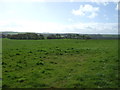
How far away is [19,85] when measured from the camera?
930cm

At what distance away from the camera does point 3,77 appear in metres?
11.1

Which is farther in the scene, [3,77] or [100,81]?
[3,77]

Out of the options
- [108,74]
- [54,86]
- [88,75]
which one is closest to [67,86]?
[54,86]

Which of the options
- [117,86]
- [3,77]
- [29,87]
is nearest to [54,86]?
[29,87]

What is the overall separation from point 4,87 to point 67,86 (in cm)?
388

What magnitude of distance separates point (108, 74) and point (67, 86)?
3691 mm

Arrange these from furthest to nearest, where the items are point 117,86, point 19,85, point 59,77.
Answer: point 59,77, point 19,85, point 117,86

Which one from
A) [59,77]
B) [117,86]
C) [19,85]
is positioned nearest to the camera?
[117,86]

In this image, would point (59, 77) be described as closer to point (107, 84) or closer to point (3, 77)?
point (107, 84)

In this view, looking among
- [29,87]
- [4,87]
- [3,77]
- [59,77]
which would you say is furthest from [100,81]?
[3,77]

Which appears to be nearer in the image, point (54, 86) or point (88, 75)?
point (54, 86)

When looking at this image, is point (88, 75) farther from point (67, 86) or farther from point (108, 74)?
point (67, 86)

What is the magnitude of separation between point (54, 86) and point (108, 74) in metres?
4.32

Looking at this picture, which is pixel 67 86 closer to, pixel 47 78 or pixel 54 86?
pixel 54 86
